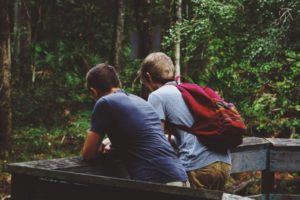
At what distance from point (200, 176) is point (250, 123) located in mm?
8109

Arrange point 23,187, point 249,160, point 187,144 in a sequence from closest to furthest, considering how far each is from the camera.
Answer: point 23,187, point 187,144, point 249,160

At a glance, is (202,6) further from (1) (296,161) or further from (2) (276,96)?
(1) (296,161)

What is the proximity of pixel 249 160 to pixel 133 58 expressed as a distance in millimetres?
13663

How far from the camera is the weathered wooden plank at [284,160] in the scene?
5.22 meters

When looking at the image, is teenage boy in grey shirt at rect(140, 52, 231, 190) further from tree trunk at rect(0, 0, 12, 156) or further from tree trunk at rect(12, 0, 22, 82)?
tree trunk at rect(12, 0, 22, 82)

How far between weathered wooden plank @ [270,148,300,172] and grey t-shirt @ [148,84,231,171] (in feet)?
2.85

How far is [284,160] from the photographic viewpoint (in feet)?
17.2

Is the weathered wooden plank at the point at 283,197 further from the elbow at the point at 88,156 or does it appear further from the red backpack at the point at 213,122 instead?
the elbow at the point at 88,156

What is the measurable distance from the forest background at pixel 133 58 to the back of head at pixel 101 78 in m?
5.35

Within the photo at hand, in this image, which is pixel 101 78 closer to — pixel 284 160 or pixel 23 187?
pixel 23 187

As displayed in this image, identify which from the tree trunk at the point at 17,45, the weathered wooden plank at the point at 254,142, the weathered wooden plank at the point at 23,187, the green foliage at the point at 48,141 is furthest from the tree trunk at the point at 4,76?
the weathered wooden plank at the point at 23,187

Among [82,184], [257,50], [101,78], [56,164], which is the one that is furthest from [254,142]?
[257,50]

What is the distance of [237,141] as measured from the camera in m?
4.43

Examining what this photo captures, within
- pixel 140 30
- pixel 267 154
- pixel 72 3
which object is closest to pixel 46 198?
pixel 267 154
